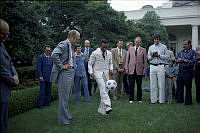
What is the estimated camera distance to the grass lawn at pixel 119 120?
425cm

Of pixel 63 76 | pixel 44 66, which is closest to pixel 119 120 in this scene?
pixel 63 76

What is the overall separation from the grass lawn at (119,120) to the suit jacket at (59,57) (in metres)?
1.18

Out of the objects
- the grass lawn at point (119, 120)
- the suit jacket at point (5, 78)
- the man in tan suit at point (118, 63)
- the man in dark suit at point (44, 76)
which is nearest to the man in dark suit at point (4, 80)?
the suit jacket at point (5, 78)

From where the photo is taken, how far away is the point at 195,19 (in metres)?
22.7

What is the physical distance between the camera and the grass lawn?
13.9 feet

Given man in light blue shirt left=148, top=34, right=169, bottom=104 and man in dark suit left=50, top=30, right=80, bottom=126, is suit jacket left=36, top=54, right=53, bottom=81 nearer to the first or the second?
man in dark suit left=50, top=30, right=80, bottom=126

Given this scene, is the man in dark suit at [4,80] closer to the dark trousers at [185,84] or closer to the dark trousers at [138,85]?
the dark trousers at [138,85]

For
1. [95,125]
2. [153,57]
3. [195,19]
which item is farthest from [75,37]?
[195,19]

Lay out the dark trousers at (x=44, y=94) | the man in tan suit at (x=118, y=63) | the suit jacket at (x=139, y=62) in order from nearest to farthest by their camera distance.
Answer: the dark trousers at (x=44, y=94)
the suit jacket at (x=139, y=62)
the man in tan suit at (x=118, y=63)

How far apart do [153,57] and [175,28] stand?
69.3 ft

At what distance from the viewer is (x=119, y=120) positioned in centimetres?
494

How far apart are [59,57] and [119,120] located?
2150 millimetres

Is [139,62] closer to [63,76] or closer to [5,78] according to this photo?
[63,76]

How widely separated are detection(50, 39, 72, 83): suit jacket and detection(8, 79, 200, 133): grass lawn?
1179mm
